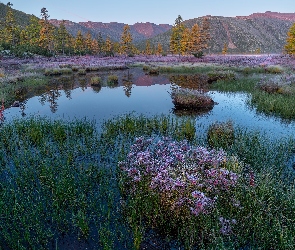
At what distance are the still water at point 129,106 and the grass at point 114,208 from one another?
489 cm

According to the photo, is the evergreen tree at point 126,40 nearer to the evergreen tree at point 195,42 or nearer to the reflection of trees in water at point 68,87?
the evergreen tree at point 195,42

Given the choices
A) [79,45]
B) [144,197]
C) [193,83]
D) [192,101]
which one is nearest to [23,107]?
[192,101]

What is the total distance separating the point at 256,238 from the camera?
211 inches

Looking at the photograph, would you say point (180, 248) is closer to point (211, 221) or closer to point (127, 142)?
point (211, 221)

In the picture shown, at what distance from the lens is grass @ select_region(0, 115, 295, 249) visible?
17.5 ft

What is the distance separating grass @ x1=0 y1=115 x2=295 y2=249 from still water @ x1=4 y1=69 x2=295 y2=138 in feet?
16.1

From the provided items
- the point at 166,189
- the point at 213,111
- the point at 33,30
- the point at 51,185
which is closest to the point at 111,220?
the point at 166,189

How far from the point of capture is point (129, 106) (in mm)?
20250

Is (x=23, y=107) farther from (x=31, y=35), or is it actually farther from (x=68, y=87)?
(x=31, y=35)

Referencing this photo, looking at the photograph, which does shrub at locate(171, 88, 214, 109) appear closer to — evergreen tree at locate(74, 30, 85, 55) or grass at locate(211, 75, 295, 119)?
grass at locate(211, 75, 295, 119)

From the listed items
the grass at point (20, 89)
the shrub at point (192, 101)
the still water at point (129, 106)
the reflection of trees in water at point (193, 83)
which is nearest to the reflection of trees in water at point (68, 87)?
the still water at point (129, 106)

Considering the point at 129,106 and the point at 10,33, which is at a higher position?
the point at 10,33

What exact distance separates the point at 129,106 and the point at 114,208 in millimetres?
14161

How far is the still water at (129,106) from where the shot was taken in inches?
590
